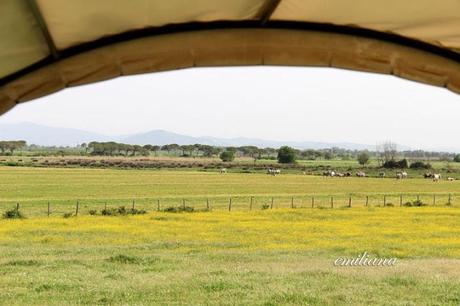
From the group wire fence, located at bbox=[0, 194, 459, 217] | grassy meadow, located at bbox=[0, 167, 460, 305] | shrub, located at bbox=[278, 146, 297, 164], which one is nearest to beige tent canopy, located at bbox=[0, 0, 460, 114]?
grassy meadow, located at bbox=[0, 167, 460, 305]

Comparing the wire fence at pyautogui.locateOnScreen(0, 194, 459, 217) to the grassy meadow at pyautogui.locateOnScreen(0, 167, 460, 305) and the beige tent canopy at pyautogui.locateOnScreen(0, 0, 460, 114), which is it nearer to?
the grassy meadow at pyautogui.locateOnScreen(0, 167, 460, 305)

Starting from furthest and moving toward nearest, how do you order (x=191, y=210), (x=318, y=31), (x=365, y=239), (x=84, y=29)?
(x=191, y=210), (x=365, y=239), (x=318, y=31), (x=84, y=29)

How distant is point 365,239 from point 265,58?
23.0m

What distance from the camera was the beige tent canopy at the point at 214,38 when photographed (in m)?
2.44

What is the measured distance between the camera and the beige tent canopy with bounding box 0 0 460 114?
2.44 meters

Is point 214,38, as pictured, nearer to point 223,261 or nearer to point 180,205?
point 223,261

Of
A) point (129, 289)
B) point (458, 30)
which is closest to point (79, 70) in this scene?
point (458, 30)

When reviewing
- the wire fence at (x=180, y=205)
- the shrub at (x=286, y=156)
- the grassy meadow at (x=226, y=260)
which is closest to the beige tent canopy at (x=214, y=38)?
the grassy meadow at (x=226, y=260)

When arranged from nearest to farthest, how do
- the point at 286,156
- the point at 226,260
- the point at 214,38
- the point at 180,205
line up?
the point at 214,38 < the point at 226,260 < the point at 180,205 < the point at 286,156

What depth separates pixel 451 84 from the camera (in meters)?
3.04

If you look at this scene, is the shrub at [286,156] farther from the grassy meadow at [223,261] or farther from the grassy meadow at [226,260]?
the grassy meadow at [223,261]

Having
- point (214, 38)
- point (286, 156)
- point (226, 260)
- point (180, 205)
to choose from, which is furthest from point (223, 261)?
point (286, 156)

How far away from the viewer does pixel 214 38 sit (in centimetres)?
277

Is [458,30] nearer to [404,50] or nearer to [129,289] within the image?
[404,50]
